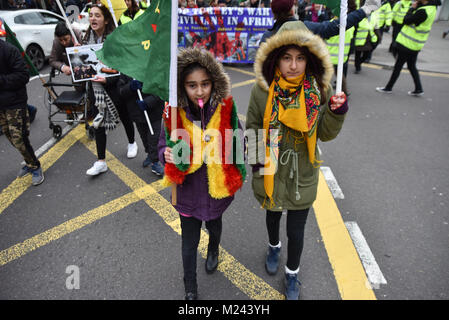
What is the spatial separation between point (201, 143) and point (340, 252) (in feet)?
5.85

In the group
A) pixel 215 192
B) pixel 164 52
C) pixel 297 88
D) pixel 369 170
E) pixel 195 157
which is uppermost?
pixel 164 52

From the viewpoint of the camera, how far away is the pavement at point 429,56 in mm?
8922

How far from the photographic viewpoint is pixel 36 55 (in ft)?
27.2

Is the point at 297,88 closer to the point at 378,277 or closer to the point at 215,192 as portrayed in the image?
the point at 215,192

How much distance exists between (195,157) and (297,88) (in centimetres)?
78

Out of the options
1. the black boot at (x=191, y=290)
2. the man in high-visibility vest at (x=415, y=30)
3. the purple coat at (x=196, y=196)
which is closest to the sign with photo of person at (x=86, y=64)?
the purple coat at (x=196, y=196)

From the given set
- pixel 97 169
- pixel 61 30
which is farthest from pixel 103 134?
pixel 61 30

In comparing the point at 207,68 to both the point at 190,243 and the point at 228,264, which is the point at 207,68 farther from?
the point at 228,264

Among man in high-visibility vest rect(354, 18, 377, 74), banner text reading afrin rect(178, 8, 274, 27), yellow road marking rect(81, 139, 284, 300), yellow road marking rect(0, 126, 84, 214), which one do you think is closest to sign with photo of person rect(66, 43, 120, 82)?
yellow road marking rect(81, 139, 284, 300)

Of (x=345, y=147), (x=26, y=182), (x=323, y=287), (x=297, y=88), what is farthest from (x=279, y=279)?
(x=26, y=182)

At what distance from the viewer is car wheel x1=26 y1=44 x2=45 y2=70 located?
816cm

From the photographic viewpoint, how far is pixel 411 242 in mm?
2881

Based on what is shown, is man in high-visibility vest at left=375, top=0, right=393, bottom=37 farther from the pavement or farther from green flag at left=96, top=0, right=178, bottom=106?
green flag at left=96, top=0, right=178, bottom=106

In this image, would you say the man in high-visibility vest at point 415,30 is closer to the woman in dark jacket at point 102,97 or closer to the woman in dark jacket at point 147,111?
the woman in dark jacket at point 147,111
